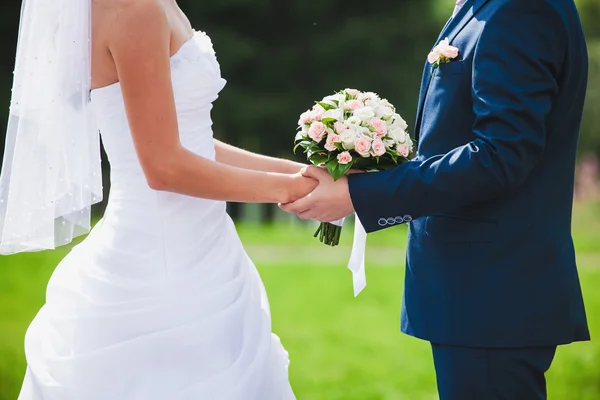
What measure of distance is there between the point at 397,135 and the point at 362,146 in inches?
6.9

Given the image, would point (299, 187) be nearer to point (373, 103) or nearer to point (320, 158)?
point (320, 158)

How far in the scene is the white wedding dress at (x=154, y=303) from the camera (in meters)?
3.17

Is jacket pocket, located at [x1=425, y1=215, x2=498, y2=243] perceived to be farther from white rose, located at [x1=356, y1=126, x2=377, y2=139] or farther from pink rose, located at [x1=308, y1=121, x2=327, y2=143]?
pink rose, located at [x1=308, y1=121, x2=327, y2=143]

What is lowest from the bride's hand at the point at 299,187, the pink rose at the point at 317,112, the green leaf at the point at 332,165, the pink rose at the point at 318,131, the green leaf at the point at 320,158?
the bride's hand at the point at 299,187

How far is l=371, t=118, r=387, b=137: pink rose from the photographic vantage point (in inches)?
127

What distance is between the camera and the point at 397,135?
10.7 ft

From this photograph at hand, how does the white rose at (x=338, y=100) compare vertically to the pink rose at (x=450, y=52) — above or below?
below

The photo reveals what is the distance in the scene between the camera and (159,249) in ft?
10.7

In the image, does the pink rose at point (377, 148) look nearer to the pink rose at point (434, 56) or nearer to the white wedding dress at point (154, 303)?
the pink rose at point (434, 56)

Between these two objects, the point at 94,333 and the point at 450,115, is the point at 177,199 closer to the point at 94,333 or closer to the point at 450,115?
the point at 94,333

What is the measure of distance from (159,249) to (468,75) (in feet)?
4.10

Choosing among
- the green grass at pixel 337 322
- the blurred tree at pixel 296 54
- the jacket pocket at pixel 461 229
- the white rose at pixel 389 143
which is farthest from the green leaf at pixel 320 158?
the blurred tree at pixel 296 54

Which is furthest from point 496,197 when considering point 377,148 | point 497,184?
point 377,148

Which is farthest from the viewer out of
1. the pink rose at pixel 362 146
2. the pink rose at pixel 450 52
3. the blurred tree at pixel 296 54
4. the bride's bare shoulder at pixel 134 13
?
the blurred tree at pixel 296 54
